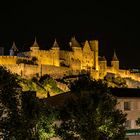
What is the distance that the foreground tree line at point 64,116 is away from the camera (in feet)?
140

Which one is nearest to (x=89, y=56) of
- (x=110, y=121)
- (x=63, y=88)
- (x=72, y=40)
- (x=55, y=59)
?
(x=72, y=40)

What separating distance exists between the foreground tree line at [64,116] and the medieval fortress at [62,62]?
70.4m

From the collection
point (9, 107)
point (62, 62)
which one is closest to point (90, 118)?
point (9, 107)

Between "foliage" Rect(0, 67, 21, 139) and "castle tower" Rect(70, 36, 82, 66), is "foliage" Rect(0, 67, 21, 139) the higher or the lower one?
the lower one

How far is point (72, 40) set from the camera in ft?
486

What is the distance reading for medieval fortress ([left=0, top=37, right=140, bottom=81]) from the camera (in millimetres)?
118025

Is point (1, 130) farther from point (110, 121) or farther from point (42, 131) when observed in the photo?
point (110, 121)

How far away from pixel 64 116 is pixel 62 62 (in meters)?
90.0

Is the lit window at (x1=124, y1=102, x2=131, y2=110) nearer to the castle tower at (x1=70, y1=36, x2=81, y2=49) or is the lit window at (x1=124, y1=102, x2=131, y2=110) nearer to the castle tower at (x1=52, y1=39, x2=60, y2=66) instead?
the castle tower at (x1=52, y1=39, x2=60, y2=66)

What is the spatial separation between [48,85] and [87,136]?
6579 centimetres

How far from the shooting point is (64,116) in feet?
147

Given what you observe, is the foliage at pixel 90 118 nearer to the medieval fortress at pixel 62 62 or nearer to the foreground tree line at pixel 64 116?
the foreground tree line at pixel 64 116

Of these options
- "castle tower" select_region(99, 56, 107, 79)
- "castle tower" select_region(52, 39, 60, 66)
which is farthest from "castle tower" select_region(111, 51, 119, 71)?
"castle tower" select_region(52, 39, 60, 66)

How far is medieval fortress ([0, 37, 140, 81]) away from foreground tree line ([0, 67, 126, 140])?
2773 inches
